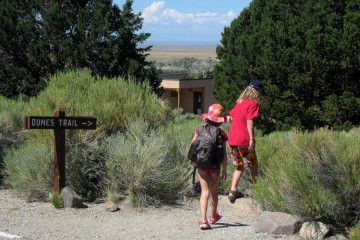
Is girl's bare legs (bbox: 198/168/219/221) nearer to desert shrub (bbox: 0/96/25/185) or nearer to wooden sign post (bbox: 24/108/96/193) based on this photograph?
wooden sign post (bbox: 24/108/96/193)

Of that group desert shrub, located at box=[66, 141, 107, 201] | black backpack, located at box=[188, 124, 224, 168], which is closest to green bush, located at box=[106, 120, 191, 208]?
desert shrub, located at box=[66, 141, 107, 201]

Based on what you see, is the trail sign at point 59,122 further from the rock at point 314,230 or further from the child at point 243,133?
the rock at point 314,230

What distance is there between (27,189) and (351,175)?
4693 millimetres

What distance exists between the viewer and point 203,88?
4506 cm

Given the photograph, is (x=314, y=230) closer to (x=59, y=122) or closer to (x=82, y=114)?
(x=59, y=122)

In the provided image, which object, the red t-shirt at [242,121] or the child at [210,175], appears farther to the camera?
the red t-shirt at [242,121]

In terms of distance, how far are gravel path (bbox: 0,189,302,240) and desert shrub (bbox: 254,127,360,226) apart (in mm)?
440

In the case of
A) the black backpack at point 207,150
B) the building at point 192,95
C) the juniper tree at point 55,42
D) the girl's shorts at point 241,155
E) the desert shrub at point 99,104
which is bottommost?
the building at point 192,95

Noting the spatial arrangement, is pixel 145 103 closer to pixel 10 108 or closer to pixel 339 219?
pixel 10 108

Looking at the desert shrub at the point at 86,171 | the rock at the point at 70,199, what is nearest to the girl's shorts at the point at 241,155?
the desert shrub at the point at 86,171

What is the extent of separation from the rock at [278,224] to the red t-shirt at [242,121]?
124 cm

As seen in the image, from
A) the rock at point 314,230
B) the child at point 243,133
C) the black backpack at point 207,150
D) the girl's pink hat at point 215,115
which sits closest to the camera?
the rock at point 314,230

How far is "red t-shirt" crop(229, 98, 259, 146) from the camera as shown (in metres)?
7.07

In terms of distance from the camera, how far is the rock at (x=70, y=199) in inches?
290
